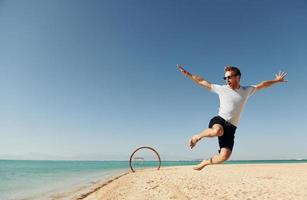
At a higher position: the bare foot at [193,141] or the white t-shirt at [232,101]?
the white t-shirt at [232,101]

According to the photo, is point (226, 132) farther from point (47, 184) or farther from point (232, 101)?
point (47, 184)

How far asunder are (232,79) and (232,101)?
17.5 inches

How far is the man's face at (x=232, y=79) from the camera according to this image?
18.9 feet

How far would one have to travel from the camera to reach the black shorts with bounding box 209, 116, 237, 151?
18.6 ft

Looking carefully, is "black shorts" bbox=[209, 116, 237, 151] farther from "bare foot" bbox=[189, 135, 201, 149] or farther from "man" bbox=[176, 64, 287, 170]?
"bare foot" bbox=[189, 135, 201, 149]

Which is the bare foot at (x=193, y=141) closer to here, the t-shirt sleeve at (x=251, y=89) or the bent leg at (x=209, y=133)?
the bent leg at (x=209, y=133)

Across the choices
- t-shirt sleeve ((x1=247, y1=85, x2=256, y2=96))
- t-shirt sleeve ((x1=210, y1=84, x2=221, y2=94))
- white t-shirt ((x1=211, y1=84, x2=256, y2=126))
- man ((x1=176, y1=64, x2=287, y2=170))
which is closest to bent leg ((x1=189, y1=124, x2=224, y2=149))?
man ((x1=176, y1=64, x2=287, y2=170))

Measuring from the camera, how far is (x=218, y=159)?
580 cm

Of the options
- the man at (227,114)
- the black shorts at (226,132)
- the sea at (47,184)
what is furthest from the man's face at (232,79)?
the sea at (47,184)

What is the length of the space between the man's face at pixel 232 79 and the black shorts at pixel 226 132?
72 cm

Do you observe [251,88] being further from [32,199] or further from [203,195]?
[32,199]

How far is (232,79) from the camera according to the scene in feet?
19.0

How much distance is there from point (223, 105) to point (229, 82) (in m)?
0.48

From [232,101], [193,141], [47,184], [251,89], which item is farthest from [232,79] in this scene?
[47,184]
